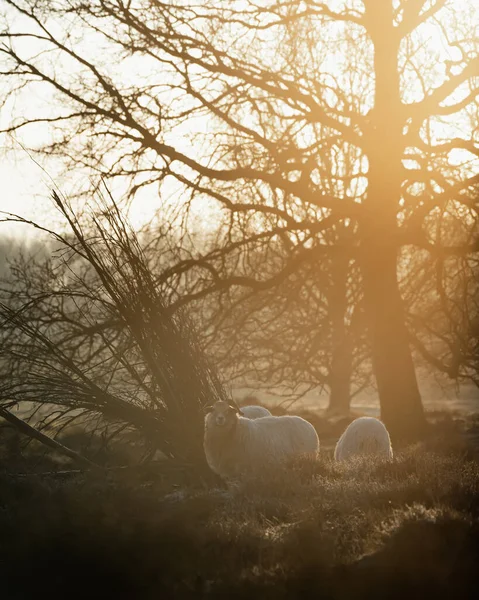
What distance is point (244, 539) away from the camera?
249 inches

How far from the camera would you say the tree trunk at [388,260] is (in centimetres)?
1590

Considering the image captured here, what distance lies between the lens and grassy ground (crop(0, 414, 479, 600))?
554 centimetres

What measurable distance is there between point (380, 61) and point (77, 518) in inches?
473

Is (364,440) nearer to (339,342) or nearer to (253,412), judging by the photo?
(253,412)

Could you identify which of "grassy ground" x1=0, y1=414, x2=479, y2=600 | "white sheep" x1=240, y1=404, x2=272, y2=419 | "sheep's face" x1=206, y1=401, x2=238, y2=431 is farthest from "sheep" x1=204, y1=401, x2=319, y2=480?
"white sheep" x1=240, y1=404, x2=272, y2=419

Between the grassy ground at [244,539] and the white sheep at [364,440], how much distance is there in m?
4.94

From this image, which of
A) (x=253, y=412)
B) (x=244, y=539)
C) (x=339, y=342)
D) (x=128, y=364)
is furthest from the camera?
(x=339, y=342)

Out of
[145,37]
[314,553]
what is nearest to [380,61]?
[145,37]

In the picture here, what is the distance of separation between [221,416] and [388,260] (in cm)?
672

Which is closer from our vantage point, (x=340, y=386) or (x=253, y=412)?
(x=253, y=412)

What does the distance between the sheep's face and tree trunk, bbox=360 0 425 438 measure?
5.90m

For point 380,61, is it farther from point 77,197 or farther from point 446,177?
point 77,197

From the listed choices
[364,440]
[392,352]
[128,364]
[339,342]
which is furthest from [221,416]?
[339,342]

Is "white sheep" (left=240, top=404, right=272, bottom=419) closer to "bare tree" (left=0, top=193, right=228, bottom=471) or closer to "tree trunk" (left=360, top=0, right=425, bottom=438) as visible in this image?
"tree trunk" (left=360, top=0, right=425, bottom=438)
